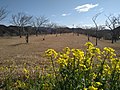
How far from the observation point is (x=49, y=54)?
4602 mm

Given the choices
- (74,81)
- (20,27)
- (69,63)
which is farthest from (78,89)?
(20,27)

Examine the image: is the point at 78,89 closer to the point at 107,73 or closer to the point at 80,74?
the point at 80,74

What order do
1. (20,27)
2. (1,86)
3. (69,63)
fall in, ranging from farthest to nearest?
(20,27) → (1,86) → (69,63)

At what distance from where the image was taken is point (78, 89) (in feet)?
13.5

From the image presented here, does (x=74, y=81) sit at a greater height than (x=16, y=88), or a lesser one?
greater

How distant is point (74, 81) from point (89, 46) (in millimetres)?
793

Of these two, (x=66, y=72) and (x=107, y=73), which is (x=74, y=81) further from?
(x=107, y=73)

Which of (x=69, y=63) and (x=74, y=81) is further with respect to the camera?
(x=69, y=63)

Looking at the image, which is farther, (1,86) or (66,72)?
(1,86)

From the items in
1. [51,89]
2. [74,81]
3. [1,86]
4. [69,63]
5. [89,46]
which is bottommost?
[1,86]

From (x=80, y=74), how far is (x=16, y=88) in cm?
280

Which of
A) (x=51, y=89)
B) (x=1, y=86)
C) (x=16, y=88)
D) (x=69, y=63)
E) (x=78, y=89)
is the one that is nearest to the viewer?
(x=78, y=89)

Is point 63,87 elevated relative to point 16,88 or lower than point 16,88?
elevated

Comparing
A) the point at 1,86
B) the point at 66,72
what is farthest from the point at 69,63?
the point at 1,86
